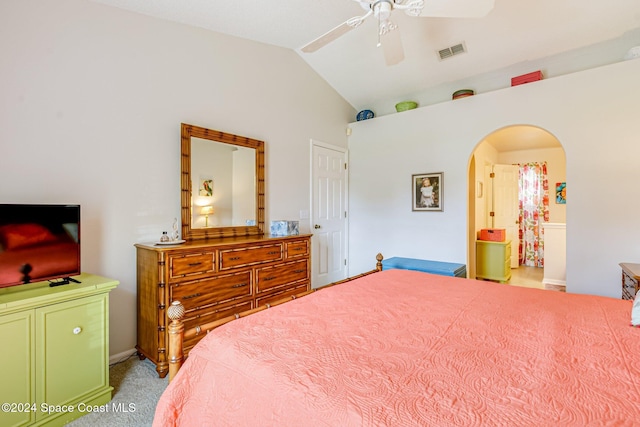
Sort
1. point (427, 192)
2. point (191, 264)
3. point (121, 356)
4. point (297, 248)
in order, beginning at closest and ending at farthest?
point (191, 264) < point (121, 356) < point (297, 248) < point (427, 192)

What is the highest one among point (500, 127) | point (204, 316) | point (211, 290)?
point (500, 127)

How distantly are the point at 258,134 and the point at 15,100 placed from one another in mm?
2030

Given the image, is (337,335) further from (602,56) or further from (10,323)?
(602,56)

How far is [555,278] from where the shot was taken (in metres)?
4.72

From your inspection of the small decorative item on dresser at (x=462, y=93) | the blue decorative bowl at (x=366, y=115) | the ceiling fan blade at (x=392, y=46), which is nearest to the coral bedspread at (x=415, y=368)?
the ceiling fan blade at (x=392, y=46)

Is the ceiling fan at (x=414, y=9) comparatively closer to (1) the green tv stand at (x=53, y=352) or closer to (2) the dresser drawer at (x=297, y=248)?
(2) the dresser drawer at (x=297, y=248)

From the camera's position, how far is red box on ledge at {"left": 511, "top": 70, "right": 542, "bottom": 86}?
340 cm

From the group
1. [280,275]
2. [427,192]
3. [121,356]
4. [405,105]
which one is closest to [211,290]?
[280,275]

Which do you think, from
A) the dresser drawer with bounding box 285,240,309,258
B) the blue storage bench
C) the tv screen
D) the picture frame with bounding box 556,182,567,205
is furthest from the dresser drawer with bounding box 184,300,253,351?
the picture frame with bounding box 556,182,567,205

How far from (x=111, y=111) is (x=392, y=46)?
2.31m

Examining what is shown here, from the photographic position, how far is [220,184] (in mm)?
3137

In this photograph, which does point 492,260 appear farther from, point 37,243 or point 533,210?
point 37,243

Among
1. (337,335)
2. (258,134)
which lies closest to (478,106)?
(258,134)

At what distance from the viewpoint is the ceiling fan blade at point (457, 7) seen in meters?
1.99
